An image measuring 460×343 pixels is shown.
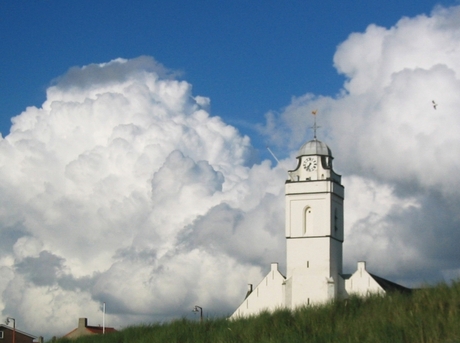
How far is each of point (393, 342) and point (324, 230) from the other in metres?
51.1

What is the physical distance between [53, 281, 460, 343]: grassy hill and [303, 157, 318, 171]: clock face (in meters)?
42.0

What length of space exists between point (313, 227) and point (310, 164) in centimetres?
566

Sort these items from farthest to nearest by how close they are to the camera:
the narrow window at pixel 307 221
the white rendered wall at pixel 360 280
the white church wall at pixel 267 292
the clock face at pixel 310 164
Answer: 1. the clock face at pixel 310 164
2. the white church wall at pixel 267 292
3. the narrow window at pixel 307 221
4. the white rendered wall at pixel 360 280

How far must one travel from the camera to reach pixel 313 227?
81.9m

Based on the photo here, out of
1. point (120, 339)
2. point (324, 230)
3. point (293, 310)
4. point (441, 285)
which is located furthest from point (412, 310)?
point (324, 230)

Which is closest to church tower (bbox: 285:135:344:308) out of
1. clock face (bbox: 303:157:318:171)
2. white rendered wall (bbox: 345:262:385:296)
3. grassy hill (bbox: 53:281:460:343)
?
clock face (bbox: 303:157:318:171)

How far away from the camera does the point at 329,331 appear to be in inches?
1336

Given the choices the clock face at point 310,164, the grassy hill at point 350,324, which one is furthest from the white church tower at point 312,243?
the grassy hill at point 350,324

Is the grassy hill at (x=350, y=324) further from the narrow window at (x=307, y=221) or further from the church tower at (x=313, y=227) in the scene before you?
the narrow window at (x=307, y=221)

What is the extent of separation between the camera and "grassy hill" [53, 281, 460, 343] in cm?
3062

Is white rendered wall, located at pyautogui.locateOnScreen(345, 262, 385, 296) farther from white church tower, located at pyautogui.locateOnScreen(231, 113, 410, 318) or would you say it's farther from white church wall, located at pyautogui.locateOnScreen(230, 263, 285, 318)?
white church wall, located at pyautogui.locateOnScreen(230, 263, 285, 318)

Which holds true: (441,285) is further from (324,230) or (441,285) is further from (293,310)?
(324,230)

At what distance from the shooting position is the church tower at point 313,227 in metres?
80.6

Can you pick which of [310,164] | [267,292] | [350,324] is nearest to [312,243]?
[267,292]
